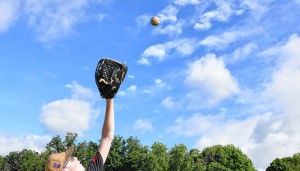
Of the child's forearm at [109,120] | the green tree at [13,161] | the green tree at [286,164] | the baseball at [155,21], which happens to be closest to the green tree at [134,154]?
the green tree at [286,164]

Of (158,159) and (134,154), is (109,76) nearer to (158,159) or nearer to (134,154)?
(158,159)

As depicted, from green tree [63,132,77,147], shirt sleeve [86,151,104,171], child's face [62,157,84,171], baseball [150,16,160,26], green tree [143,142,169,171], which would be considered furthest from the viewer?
green tree [63,132,77,147]

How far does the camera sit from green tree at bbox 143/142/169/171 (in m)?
93.2

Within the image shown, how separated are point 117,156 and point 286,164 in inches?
1480

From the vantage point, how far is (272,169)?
125500 millimetres

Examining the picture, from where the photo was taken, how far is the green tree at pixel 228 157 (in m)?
125

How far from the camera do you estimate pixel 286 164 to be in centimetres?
12281

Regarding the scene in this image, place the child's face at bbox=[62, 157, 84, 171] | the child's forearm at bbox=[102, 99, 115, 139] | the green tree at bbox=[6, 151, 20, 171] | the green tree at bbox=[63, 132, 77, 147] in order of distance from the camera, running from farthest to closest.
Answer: the green tree at bbox=[6, 151, 20, 171]
the green tree at bbox=[63, 132, 77, 147]
the child's forearm at bbox=[102, 99, 115, 139]
the child's face at bbox=[62, 157, 84, 171]

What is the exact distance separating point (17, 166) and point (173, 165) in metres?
77.5

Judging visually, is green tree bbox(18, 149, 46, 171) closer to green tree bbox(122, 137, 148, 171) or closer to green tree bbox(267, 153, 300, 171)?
green tree bbox(122, 137, 148, 171)

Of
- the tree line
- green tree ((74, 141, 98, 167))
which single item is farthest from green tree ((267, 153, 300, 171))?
green tree ((74, 141, 98, 167))

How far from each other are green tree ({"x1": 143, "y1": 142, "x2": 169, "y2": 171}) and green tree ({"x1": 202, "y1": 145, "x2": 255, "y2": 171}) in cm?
3099

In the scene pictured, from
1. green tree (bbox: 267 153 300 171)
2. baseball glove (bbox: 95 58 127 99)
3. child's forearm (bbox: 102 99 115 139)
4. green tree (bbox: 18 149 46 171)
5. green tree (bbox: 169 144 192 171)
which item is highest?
green tree (bbox: 18 149 46 171)

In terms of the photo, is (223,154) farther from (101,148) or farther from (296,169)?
(101,148)
